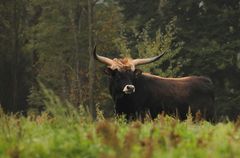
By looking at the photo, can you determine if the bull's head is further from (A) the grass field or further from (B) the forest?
(B) the forest

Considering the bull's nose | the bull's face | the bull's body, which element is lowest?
the bull's body

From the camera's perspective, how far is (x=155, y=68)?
125ft

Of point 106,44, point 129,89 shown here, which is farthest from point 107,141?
point 106,44

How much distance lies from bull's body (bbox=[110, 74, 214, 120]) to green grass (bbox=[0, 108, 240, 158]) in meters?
7.89

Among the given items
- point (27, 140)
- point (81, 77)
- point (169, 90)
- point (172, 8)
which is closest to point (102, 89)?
point (81, 77)

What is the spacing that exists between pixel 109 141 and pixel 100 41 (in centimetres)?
4210

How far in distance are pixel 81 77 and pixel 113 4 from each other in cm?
567

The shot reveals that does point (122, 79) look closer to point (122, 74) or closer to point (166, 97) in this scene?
point (122, 74)

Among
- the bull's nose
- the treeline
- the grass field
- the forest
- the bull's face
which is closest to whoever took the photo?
the grass field

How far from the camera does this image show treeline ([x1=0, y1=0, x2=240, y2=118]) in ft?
140

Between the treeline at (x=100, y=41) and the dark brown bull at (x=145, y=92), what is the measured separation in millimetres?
22126

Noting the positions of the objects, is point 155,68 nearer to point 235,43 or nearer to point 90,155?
point 235,43

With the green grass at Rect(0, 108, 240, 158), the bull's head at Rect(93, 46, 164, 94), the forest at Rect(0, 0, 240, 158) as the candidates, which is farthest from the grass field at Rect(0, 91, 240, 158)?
the forest at Rect(0, 0, 240, 158)

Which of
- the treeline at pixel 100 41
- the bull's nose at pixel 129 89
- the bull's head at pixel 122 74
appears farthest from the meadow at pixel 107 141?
the treeline at pixel 100 41
